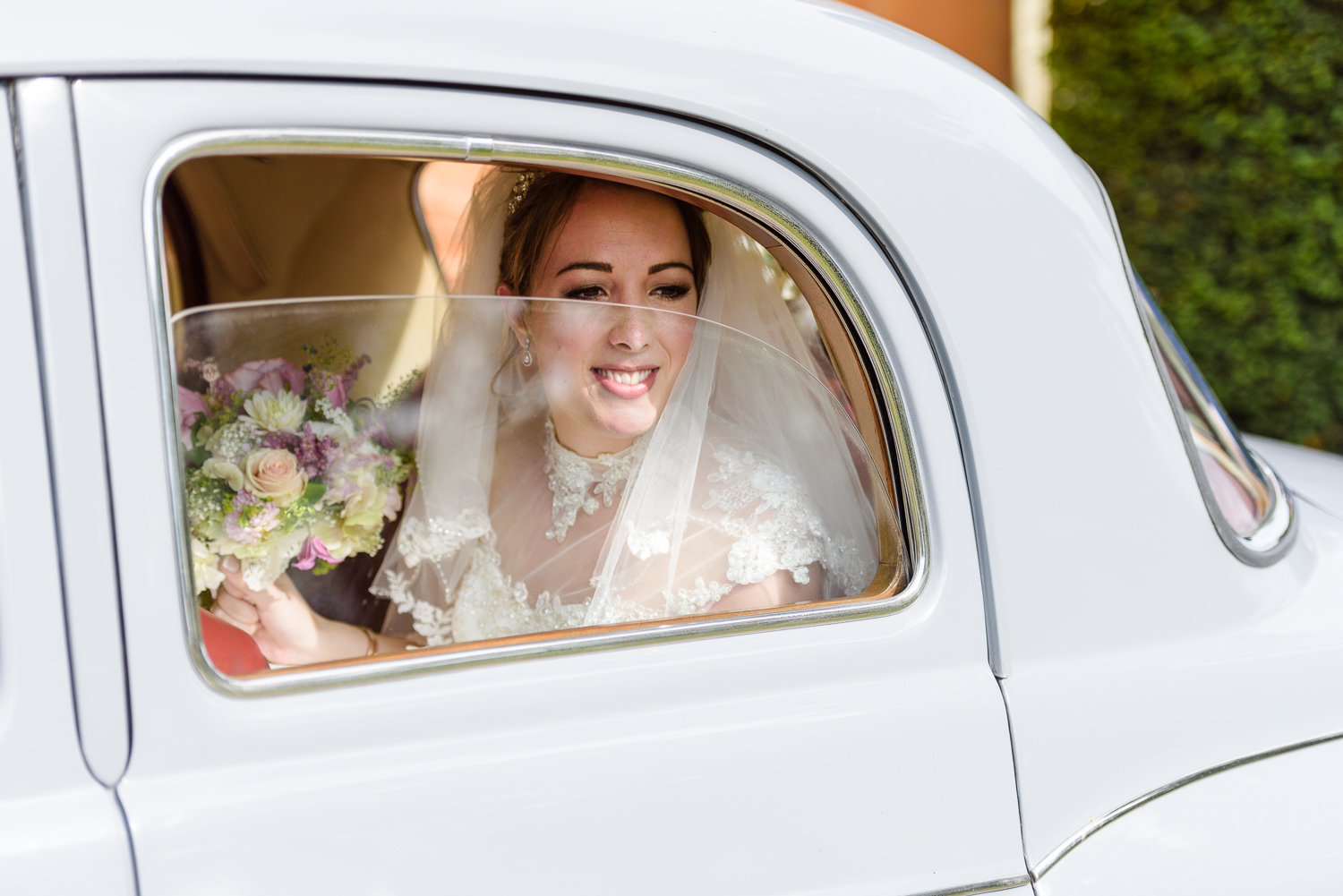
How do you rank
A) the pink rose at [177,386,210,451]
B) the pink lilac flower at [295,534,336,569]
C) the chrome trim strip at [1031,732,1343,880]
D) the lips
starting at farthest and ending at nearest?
the pink lilac flower at [295,534,336,569]
the lips
the chrome trim strip at [1031,732,1343,880]
the pink rose at [177,386,210,451]

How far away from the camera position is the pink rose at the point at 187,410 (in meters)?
1.02

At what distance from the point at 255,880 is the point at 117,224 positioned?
635 millimetres

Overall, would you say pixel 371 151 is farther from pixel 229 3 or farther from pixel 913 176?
pixel 913 176

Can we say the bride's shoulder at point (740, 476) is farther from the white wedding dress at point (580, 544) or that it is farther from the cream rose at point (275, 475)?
the cream rose at point (275, 475)

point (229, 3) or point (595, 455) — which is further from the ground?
point (229, 3)

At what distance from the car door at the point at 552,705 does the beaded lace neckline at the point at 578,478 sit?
0.42 metres

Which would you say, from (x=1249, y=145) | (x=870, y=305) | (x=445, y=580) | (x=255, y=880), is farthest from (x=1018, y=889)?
(x=1249, y=145)

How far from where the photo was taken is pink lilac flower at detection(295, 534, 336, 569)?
1.44 meters

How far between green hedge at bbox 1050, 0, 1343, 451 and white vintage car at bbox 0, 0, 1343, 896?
15.5 feet

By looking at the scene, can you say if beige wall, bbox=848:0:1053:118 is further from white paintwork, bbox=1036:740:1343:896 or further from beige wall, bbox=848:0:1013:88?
white paintwork, bbox=1036:740:1343:896

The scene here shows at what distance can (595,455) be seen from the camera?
1539 millimetres

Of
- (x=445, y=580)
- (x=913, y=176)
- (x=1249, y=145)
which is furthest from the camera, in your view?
(x=1249, y=145)

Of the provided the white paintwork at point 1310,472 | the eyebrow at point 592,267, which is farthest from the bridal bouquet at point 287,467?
the white paintwork at point 1310,472

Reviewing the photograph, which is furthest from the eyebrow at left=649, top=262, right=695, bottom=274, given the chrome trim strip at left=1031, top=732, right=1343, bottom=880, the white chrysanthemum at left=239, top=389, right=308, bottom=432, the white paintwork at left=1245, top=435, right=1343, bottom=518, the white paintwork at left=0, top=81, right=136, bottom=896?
the white paintwork at left=1245, top=435, right=1343, bottom=518
